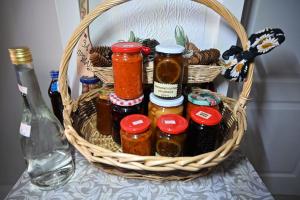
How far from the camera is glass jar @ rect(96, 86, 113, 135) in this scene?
66 cm

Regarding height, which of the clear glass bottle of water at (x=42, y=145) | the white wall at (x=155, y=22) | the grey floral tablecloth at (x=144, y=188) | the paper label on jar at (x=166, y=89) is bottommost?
the grey floral tablecloth at (x=144, y=188)

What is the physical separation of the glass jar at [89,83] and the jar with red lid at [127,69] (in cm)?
15

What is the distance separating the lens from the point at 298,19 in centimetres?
84

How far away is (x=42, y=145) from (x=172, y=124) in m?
0.36

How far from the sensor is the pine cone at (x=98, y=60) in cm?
60

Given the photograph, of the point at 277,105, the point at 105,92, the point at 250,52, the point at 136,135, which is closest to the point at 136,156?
the point at 136,135

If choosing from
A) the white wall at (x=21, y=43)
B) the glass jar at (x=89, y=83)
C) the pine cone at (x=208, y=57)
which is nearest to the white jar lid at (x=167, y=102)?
the pine cone at (x=208, y=57)

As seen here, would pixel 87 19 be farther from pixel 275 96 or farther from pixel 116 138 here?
pixel 275 96

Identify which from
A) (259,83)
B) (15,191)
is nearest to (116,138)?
(15,191)

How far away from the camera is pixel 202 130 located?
52 centimetres

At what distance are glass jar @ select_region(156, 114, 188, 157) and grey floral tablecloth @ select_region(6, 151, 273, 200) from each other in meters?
0.09

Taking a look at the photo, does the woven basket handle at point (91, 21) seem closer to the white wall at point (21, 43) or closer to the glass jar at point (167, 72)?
the glass jar at point (167, 72)

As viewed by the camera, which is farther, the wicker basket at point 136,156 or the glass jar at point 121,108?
the glass jar at point 121,108

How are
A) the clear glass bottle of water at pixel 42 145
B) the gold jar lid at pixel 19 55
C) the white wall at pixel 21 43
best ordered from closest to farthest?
the gold jar lid at pixel 19 55, the clear glass bottle of water at pixel 42 145, the white wall at pixel 21 43
